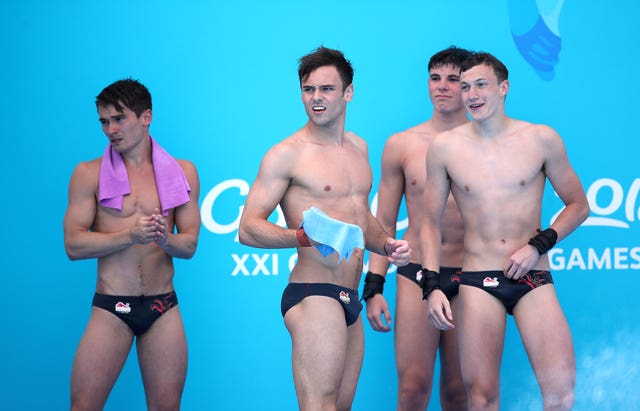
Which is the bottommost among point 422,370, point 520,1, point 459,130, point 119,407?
point 119,407

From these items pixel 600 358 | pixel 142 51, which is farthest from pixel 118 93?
pixel 600 358

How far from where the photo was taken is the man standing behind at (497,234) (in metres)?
4.25

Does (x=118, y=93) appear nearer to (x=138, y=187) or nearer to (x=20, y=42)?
(x=138, y=187)

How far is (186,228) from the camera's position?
480 centimetres

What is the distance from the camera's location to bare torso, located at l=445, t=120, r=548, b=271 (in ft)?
14.5

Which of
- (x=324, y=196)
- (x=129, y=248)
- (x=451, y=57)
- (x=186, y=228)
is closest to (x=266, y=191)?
(x=324, y=196)

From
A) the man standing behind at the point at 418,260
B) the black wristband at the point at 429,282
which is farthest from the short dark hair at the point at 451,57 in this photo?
the black wristband at the point at 429,282

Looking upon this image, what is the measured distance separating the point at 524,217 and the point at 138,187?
1959mm

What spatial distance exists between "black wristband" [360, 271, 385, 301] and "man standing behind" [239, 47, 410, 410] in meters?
0.38

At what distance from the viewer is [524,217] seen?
442 centimetres

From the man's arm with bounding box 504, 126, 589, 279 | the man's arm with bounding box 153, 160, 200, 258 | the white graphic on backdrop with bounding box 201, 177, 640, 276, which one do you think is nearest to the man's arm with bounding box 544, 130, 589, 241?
the man's arm with bounding box 504, 126, 589, 279

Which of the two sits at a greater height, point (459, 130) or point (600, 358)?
point (459, 130)

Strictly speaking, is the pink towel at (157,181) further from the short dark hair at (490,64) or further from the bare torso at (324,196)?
the short dark hair at (490,64)

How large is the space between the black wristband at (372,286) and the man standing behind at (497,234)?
0.36 metres
